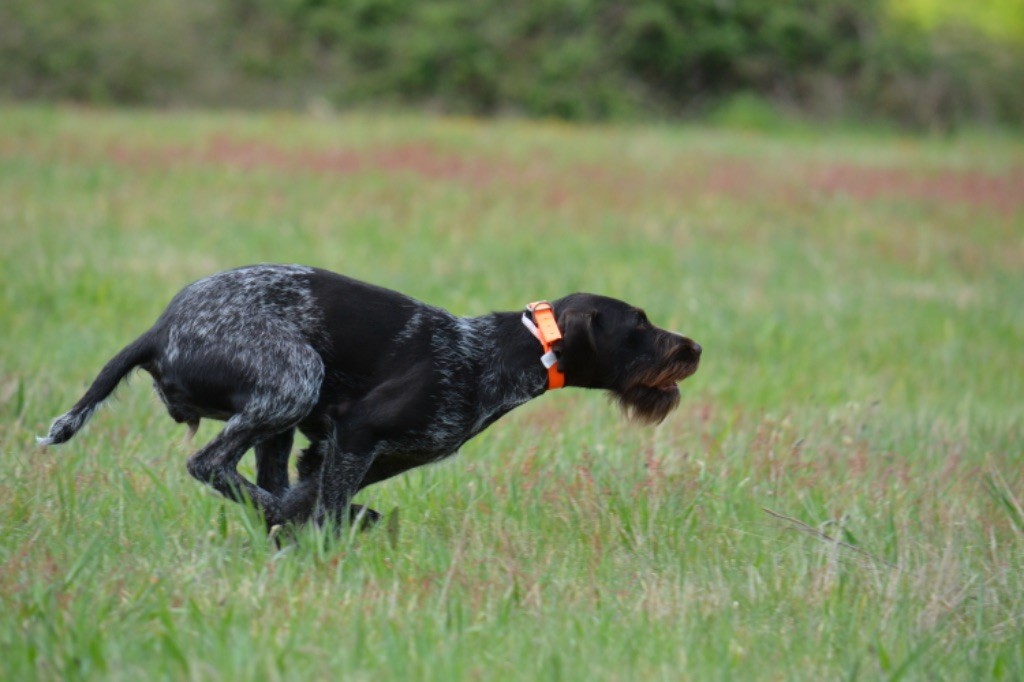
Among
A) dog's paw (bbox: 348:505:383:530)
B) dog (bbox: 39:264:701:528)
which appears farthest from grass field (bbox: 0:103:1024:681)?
dog (bbox: 39:264:701:528)

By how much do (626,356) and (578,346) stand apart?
246 millimetres

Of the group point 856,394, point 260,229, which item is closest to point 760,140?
point 260,229

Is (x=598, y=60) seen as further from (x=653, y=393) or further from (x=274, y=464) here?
(x=274, y=464)

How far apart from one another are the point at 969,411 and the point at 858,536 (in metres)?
3.38

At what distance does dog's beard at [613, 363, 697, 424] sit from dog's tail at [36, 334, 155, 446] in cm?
195

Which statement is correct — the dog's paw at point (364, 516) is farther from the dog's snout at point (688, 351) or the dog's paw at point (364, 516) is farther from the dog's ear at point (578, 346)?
the dog's snout at point (688, 351)

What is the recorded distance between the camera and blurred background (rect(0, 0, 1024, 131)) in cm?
3056

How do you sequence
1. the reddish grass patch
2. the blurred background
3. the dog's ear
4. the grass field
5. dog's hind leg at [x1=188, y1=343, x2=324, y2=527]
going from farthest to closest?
the blurred background, the reddish grass patch, the dog's ear, dog's hind leg at [x1=188, y1=343, x2=324, y2=527], the grass field

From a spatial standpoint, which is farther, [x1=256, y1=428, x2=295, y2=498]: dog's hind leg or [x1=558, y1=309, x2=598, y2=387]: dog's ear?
[x1=256, y1=428, x2=295, y2=498]: dog's hind leg

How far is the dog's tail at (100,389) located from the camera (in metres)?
5.02

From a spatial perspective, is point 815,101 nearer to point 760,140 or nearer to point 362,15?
point 760,140

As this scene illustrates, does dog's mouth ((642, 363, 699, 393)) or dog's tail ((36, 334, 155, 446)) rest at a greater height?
dog's tail ((36, 334, 155, 446))

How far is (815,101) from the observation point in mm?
31156

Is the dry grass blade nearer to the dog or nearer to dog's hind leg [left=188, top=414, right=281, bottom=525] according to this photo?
the dog
